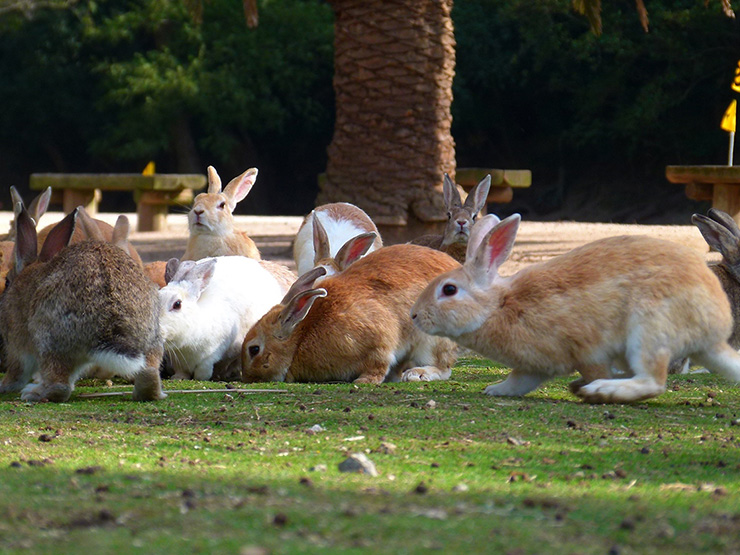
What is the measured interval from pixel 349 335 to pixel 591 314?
1344 mm

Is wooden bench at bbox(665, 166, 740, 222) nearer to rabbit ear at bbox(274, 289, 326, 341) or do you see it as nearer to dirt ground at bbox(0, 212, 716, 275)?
dirt ground at bbox(0, 212, 716, 275)

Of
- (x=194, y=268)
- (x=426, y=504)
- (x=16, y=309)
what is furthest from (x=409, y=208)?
(x=426, y=504)

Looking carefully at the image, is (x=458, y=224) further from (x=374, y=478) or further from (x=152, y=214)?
(x=152, y=214)

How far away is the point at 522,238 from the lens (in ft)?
44.3

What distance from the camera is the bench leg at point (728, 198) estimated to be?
481 inches

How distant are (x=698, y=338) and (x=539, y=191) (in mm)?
23822

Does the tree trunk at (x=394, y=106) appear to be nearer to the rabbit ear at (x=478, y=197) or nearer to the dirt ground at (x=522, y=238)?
the dirt ground at (x=522, y=238)

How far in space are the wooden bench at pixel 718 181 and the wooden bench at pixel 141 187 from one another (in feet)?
21.9

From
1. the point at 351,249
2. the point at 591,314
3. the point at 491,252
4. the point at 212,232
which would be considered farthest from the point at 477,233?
the point at 212,232

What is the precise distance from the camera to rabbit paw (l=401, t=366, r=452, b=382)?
18.2ft

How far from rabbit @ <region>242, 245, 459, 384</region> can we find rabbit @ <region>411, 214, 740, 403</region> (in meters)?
0.60

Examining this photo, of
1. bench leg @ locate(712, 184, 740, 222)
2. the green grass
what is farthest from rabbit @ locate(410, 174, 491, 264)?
bench leg @ locate(712, 184, 740, 222)

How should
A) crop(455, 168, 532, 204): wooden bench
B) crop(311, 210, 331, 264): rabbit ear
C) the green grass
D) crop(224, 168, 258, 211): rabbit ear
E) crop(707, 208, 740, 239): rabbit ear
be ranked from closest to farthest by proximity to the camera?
A: 1. the green grass
2. crop(707, 208, 740, 239): rabbit ear
3. crop(311, 210, 331, 264): rabbit ear
4. crop(224, 168, 258, 211): rabbit ear
5. crop(455, 168, 532, 204): wooden bench

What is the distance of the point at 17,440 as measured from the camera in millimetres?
3719
